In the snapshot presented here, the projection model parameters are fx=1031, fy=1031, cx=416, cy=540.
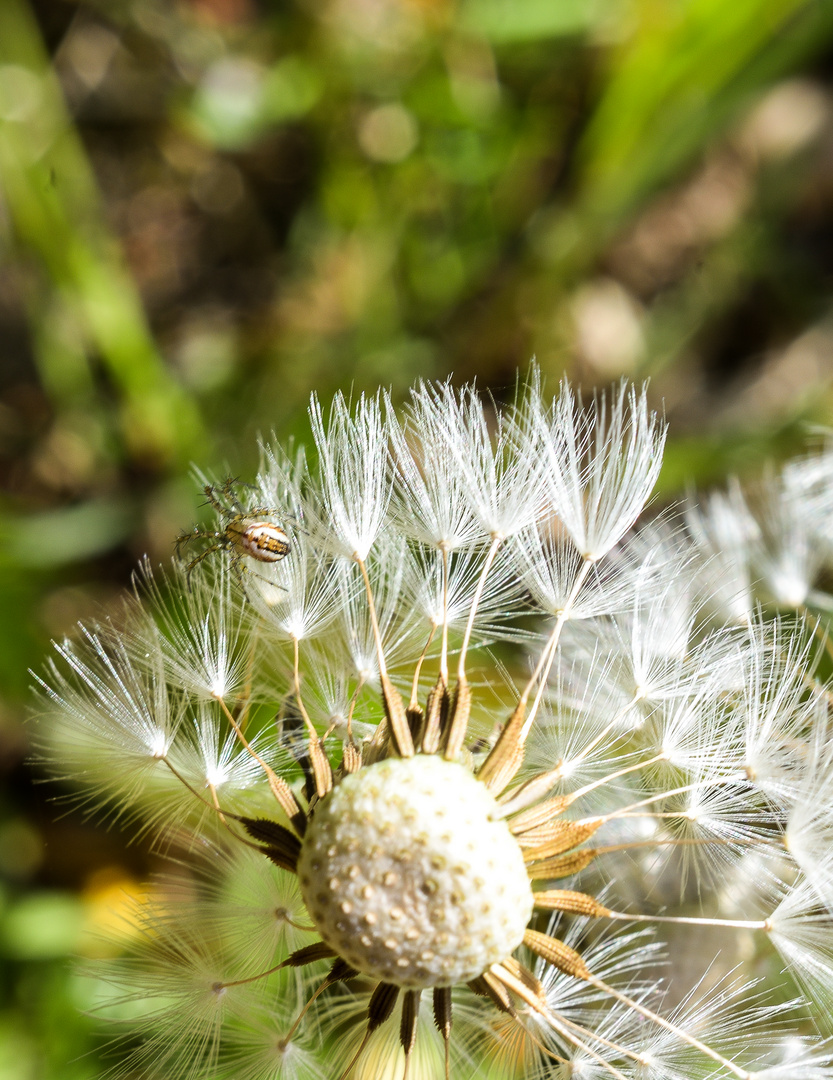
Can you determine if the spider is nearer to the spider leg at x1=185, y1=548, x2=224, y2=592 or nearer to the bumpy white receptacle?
the spider leg at x1=185, y1=548, x2=224, y2=592

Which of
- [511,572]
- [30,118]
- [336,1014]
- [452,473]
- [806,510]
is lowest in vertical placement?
[336,1014]

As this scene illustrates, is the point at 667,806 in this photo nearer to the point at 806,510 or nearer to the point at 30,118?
the point at 806,510

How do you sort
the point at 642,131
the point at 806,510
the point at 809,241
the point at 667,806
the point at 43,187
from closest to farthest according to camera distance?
1. the point at 667,806
2. the point at 806,510
3. the point at 43,187
4. the point at 642,131
5. the point at 809,241

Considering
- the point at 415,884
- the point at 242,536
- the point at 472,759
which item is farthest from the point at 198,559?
the point at 415,884

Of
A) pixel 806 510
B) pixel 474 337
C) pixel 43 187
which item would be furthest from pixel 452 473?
pixel 43 187

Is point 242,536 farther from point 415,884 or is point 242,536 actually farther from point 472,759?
point 415,884
